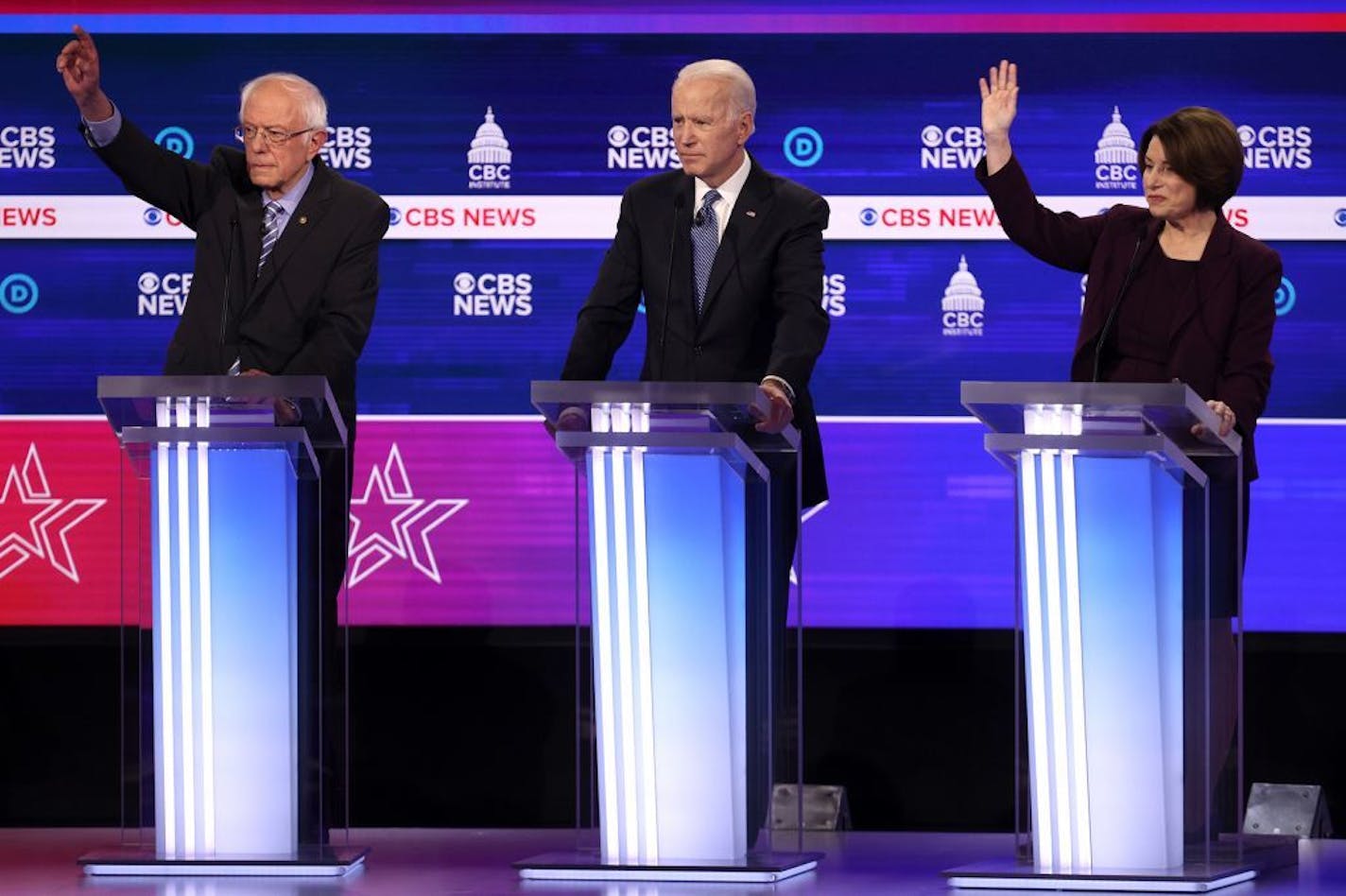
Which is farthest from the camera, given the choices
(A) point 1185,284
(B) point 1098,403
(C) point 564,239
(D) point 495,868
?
(C) point 564,239

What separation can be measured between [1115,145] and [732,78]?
61.3 inches

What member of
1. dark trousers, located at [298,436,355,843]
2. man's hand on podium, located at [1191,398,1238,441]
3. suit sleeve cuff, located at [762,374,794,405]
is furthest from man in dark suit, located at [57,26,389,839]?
man's hand on podium, located at [1191,398,1238,441]

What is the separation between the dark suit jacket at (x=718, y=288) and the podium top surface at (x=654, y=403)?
56 centimetres

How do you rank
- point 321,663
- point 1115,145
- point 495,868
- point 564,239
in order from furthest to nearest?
point 564,239, point 1115,145, point 495,868, point 321,663

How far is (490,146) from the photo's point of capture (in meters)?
6.48

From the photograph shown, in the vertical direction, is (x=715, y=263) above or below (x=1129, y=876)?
above

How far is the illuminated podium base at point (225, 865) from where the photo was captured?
4570mm

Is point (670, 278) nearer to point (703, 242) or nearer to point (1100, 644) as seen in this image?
point (703, 242)

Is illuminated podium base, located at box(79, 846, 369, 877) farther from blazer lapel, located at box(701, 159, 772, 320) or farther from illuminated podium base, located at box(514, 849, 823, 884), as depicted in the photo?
blazer lapel, located at box(701, 159, 772, 320)

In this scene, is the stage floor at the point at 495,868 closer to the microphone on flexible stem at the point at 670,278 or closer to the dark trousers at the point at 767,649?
the dark trousers at the point at 767,649

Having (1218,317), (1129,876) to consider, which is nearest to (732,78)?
(1218,317)

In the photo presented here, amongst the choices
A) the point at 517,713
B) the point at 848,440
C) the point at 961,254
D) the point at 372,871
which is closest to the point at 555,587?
the point at 517,713

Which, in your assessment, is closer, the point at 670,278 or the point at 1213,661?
the point at 1213,661

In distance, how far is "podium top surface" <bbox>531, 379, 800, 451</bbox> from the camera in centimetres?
446
